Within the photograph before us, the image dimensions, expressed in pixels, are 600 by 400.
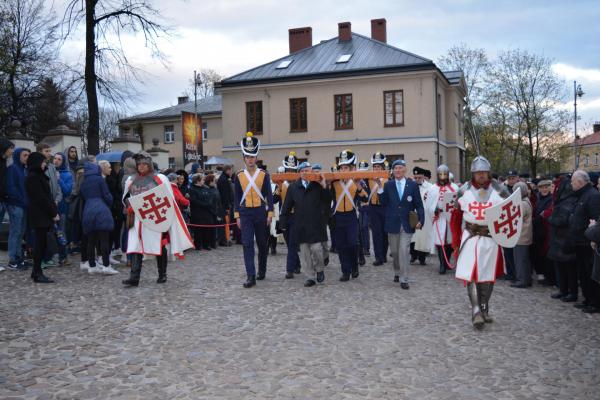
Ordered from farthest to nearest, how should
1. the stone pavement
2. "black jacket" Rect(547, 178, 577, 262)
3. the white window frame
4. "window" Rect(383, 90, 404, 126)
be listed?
1. the white window frame
2. "window" Rect(383, 90, 404, 126)
3. "black jacket" Rect(547, 178, 577, 262)
4. the stone pavement

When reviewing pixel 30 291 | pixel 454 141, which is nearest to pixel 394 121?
pixel 454 141

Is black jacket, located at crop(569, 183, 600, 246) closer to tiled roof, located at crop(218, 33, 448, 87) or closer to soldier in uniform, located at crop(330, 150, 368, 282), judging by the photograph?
soldier in uniform, located at crop(330, 150, 368, 282)

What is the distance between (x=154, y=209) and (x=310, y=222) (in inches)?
98.0

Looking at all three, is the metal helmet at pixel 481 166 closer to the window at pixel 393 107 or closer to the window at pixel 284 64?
the window at pixel 393 107

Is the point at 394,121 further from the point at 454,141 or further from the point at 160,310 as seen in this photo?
the point at 160,310

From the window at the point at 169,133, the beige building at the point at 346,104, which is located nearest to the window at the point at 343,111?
the beige building at the point at 346,104

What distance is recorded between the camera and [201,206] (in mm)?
15039

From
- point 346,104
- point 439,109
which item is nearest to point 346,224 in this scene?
point 346,104

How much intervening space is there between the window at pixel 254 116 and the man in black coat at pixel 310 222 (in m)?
27.9

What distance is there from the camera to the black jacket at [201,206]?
15.0 m

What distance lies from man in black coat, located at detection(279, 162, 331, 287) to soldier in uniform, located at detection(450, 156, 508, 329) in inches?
113

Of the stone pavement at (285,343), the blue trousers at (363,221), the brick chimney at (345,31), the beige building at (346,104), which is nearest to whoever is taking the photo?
the stone pavement at (285,343)

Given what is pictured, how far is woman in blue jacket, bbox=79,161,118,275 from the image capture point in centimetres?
994

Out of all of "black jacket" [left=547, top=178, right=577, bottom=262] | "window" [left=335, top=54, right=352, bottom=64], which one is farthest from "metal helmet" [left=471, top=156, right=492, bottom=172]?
"window" [left=335, top=54, right=352, bottom=64]
